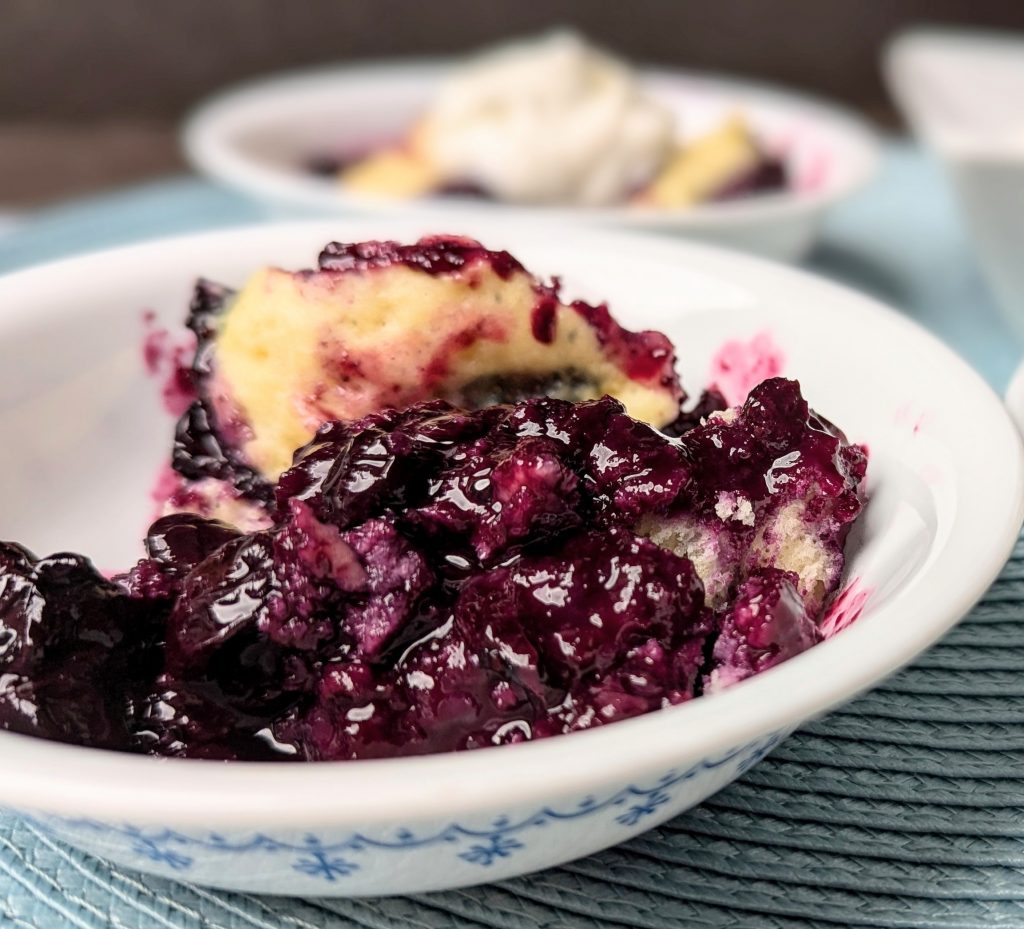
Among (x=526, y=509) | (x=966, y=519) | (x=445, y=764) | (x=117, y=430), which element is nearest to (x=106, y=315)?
(x=117, y=430)

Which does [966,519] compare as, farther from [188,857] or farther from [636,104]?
[636,104]

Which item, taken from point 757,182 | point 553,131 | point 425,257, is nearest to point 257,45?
point 553,131

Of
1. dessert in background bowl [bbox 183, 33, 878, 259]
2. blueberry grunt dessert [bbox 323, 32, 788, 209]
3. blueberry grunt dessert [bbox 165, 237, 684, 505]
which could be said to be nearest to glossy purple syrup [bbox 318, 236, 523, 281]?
blueberry grunt dessert [bbox 165, 237, 684, 505]

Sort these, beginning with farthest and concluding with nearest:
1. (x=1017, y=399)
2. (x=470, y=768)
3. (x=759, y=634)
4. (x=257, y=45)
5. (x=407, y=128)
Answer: (x=257, y=45)
(x=407, y=128)
(x=1017, y=399)
(x=759, y=634)
(x=470, y=768)

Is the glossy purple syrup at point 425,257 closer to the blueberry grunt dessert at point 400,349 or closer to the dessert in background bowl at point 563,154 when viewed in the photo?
the blueberry grunt dessert at point 400,349

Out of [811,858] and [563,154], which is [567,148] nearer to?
[563,154]

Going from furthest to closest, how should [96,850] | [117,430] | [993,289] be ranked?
[993,289], [117,430], [96,850]
